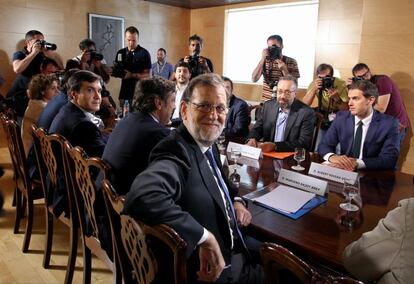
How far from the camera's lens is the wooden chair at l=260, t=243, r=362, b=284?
62 cm

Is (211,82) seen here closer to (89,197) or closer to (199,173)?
(199,173)

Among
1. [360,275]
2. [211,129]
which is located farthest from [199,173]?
[360,275]

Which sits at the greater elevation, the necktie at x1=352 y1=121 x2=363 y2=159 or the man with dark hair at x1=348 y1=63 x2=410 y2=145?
the man with dark hair at x1=348 y1=63 x2=410 y2=145

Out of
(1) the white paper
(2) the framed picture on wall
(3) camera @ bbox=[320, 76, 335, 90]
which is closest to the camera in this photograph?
(1) the white paper

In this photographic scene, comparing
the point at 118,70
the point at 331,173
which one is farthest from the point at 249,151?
the point at 118,70

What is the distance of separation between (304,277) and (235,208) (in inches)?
29.7

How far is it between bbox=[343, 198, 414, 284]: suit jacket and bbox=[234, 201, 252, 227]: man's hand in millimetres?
444

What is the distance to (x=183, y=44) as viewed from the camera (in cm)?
740

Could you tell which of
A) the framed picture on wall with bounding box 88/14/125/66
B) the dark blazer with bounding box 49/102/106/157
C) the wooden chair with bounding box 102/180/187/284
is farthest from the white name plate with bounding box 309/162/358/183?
the framed picture on wall with bounding box 88/14/125/66

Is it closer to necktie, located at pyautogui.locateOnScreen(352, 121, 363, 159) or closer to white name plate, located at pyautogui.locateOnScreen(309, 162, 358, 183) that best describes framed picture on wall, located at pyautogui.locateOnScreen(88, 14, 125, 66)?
necktie, located at pyautogui.locateOnScreen(352, 121, 363, 159)

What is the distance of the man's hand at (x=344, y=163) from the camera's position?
6.50 ft

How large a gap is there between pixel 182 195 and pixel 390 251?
639 mm

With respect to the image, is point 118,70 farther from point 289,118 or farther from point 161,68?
point 289,118

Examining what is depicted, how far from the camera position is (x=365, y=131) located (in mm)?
2287
